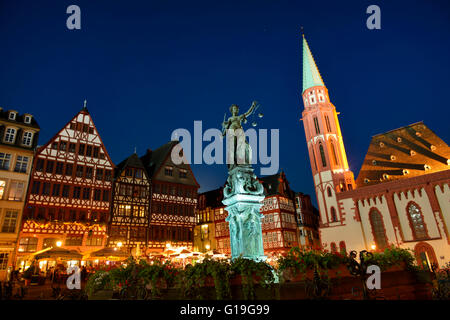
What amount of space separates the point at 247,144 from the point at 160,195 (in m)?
26.9

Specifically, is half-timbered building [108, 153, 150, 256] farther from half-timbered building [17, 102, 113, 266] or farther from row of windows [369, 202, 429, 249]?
row of windows [369, 202, 429, 249]

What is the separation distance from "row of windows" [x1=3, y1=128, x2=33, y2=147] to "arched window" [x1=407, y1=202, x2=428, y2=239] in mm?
41717

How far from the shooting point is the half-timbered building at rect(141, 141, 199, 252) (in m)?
34.6

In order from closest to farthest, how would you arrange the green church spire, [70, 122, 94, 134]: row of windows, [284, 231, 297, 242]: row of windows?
[70, 122, 94, 134]: row of windows < [284, 231, 297, 242]: row of windows < the green church spire

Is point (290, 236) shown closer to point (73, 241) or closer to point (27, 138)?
point (73, 241)

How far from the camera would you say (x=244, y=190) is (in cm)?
995

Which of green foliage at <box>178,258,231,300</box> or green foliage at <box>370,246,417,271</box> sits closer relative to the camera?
green foliage at <box>178,258,231,300</box>

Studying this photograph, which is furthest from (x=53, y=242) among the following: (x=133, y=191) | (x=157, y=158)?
(x=157, y=158)

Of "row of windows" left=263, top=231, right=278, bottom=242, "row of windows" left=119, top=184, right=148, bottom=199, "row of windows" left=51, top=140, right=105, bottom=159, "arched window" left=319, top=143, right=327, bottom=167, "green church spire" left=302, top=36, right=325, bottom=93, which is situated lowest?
"row of windows" left=263, top=231, right=278, bottom=242

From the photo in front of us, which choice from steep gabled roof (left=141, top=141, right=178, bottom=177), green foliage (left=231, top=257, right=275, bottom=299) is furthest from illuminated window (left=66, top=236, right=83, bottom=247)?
green foliage (left=231, top=257, right=275, bottom=299)

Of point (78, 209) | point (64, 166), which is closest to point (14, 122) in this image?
point (64, 166)

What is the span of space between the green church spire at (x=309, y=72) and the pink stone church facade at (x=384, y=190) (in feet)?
4.63

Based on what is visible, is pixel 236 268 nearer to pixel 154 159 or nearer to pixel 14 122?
pixel 14 122

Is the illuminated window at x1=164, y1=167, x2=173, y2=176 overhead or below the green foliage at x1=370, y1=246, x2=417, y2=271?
overhead
